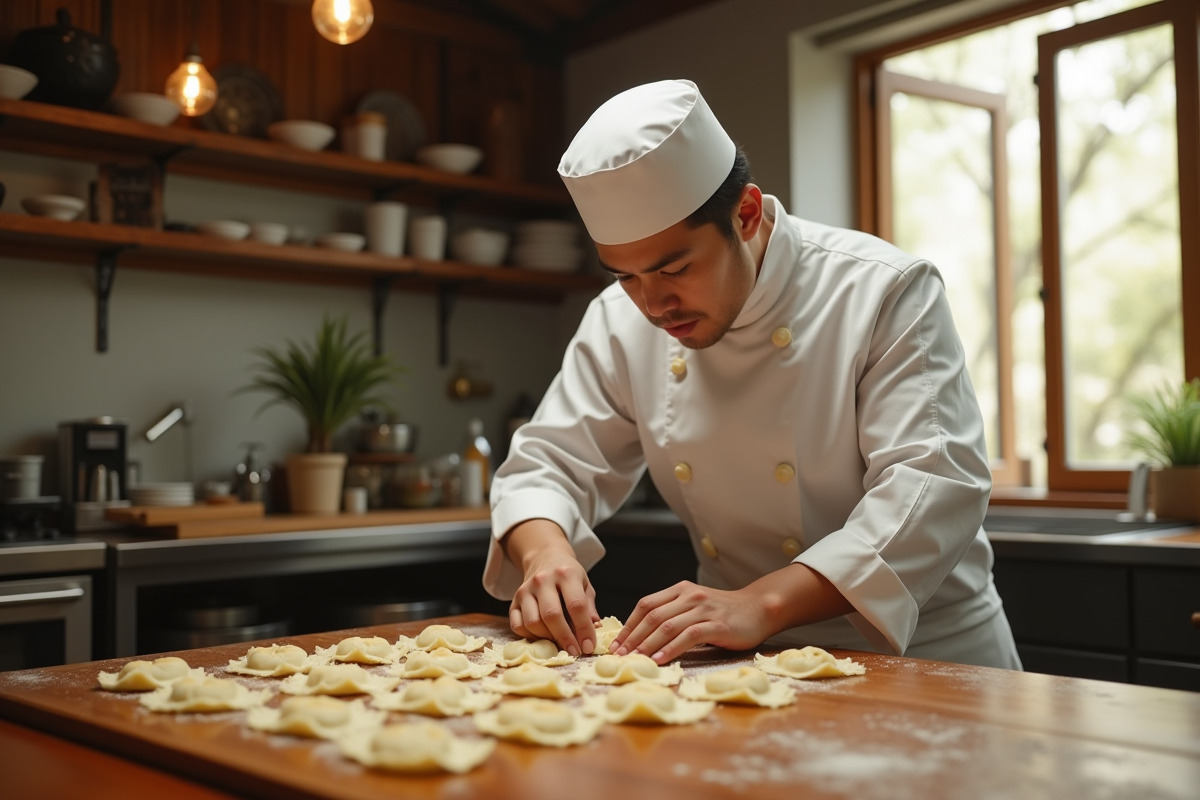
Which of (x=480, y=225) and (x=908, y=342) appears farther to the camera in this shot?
→ (x=480, y=225)

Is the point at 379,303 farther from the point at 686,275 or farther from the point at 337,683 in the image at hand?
the point at 337,683

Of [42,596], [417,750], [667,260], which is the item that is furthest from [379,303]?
[417,750]

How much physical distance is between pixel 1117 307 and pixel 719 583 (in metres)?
3.40

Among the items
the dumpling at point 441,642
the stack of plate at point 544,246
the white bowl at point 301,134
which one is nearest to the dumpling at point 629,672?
the dumpling at point 441,642

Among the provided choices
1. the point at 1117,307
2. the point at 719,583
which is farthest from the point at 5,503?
the point at 1117,307

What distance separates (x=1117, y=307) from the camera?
4.57m

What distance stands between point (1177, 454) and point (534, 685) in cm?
213

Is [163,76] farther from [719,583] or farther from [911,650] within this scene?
[911,650]

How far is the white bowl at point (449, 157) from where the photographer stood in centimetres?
379

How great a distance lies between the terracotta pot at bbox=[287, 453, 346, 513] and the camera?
329cm

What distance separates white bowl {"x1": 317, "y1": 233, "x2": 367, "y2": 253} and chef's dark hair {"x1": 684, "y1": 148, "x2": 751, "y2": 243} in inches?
81.2

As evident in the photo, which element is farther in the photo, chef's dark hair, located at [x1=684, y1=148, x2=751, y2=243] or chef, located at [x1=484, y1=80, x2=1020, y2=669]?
chef's dark hair, located at [x1=684, y1=148, x2=751, y2=243]

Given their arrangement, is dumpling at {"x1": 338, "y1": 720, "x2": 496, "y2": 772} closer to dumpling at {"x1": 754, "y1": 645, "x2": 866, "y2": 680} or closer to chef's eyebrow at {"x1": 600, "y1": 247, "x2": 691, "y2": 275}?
dumpling at {"x1": 754, "y1": 645, "x2": 866, "y2": 680}

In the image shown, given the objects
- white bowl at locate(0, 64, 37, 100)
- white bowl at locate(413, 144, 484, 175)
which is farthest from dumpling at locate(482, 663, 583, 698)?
white bowl at locate(413, 144, 484, 175)
